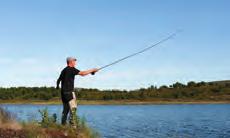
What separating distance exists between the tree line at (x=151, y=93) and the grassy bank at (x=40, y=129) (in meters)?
118

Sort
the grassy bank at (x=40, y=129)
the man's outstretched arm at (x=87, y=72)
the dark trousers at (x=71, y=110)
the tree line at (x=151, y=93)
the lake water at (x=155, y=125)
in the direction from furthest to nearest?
the tree line at (x=151, y=93), the lake water at (x=155, y=125), the dark trousers at (x=71, y=110), the man's outstretched arm at (x=87, y=72), the grassy bank at (x=40, y=129)

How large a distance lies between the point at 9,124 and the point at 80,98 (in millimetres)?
125875

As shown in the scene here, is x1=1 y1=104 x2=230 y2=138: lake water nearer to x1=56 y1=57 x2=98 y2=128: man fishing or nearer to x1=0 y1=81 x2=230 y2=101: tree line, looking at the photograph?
x1=56 y1=57 x2=98 y2=128: man fishing

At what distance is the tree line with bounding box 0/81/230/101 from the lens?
444 feet

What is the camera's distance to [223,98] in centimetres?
14250

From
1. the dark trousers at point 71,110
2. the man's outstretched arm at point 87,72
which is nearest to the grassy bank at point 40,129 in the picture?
the dark trousers at point 71,110

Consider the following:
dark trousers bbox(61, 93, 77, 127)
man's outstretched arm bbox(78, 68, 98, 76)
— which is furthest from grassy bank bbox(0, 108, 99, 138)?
man's outstretched arm bbox(78, 68, 98, 76)

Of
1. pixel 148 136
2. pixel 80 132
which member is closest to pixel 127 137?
pixel 148 136

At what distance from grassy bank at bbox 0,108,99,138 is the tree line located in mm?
117855

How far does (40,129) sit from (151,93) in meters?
137

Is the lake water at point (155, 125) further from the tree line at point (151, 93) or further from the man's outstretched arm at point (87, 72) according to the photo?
the tree line at point (151, 93)

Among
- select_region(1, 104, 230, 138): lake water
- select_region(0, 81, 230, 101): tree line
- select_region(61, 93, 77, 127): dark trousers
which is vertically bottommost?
select_region(1, 104, 230, 138): lake water

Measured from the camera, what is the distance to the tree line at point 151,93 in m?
135

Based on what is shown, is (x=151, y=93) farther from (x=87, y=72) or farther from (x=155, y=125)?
(x=87, y=72)
